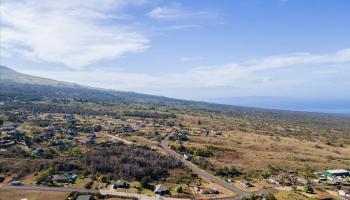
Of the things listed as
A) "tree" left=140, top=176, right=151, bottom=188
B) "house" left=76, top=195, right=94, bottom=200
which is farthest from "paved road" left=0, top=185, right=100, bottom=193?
"tree" left=140, top=176, right=151, bottom=188

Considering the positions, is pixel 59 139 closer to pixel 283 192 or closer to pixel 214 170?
pixel 214 170

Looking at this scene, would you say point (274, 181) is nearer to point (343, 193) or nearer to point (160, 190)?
point (343, 193)

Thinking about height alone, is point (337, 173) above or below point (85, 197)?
above

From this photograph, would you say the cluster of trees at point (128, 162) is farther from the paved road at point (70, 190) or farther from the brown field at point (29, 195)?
the brown field at point (29, 195)

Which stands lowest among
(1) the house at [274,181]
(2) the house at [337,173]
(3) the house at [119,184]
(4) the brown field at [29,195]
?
(4) the brown field at [29,195]

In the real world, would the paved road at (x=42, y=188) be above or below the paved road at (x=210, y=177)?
below

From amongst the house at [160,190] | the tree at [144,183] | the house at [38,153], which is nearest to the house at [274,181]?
the house at [160,190]

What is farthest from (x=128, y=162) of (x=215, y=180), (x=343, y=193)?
(x=343, y=193)

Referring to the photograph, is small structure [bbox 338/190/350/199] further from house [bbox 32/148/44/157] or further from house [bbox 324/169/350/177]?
house [bbox 32/148/44/157]

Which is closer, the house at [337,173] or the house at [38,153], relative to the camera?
the house at [337,173]
